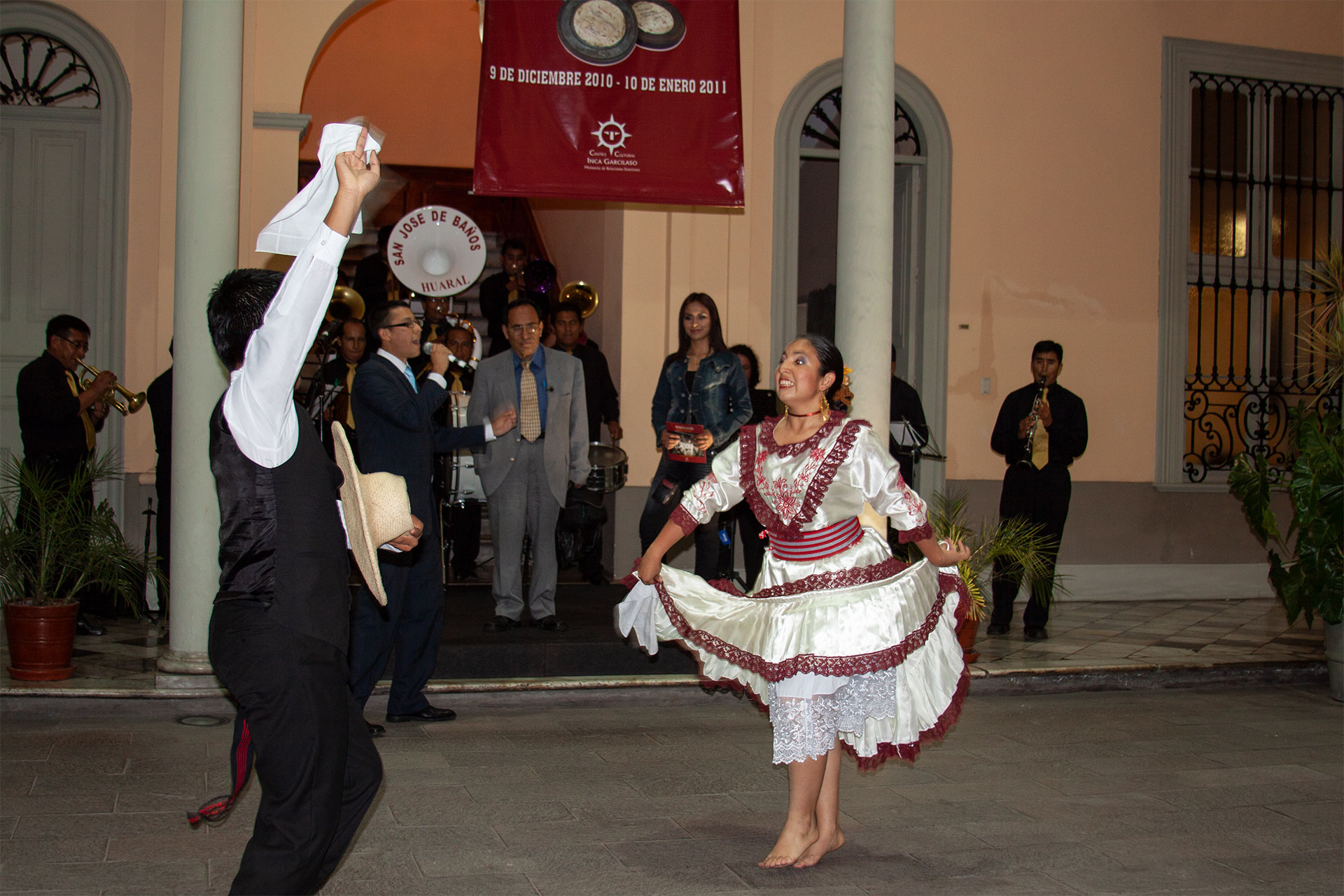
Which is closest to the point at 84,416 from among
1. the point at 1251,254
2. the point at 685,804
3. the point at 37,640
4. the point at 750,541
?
the point at 37,640

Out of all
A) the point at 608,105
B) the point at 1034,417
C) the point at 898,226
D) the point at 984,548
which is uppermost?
the point at 608,105

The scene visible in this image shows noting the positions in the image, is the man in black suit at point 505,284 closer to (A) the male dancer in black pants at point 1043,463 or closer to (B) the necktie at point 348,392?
(B) the necktie at point 348,392

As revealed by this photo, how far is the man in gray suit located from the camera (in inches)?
293

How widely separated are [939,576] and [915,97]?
6766 millimetres

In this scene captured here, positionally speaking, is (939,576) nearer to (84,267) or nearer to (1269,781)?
(1269,781)

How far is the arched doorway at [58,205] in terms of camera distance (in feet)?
29.3

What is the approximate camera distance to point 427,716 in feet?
20.4

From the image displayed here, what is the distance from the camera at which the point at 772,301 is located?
10.0 metres

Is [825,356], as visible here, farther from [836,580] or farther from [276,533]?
[276,533]

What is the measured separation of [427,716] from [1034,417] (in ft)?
15.5

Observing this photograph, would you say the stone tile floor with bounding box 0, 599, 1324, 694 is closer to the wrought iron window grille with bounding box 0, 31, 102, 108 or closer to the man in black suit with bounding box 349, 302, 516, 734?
the man in black suit with bounding box 349, 302, 516, 734

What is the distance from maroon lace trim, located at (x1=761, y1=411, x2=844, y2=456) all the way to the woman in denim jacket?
10.3ft

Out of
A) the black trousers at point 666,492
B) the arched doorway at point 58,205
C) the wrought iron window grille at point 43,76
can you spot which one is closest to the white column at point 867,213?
the black trousers at point 666,492

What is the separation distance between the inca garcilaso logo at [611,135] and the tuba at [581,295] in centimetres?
240
